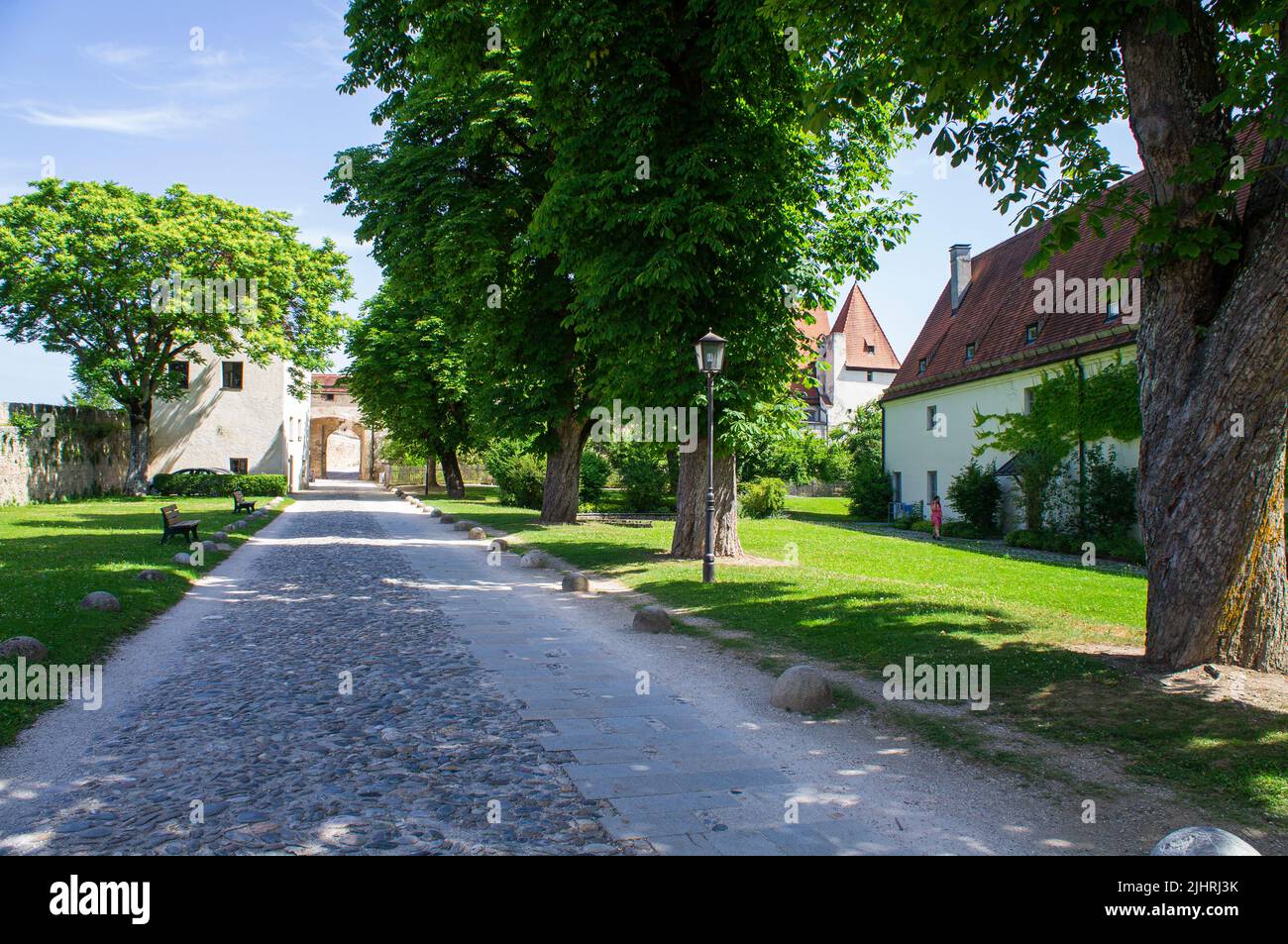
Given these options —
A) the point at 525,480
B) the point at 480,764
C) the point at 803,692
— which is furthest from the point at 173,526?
the point at 525,480

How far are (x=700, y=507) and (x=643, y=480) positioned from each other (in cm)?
1709

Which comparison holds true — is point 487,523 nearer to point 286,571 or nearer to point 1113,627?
point 286,571

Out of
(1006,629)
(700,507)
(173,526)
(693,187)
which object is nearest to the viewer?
(1006,629)

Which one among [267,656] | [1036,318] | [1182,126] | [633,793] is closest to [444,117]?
[267,656]

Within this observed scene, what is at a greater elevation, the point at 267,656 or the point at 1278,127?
the point at 1278,127

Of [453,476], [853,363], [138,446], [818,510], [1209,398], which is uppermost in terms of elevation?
[853,363]

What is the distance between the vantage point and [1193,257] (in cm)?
660

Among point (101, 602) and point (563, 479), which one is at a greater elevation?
point (563, 479)

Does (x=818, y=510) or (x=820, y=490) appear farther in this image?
(x=820, y=490)

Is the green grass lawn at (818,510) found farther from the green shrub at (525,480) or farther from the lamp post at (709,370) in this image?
the lamp post at (709,370)

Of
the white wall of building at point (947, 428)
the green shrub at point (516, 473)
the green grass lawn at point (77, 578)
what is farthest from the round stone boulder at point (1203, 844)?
the green shrub at point (516, 473)

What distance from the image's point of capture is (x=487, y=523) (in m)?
26.1

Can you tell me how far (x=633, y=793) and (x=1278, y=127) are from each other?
6313 mm

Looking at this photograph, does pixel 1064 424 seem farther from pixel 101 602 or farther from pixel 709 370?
pixel 101 602
